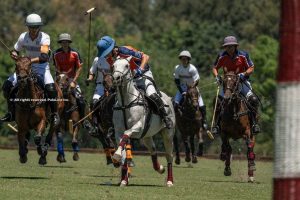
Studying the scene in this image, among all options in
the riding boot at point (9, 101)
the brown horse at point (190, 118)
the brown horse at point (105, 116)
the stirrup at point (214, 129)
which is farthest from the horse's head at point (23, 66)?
the brown horse at point (190, 118)

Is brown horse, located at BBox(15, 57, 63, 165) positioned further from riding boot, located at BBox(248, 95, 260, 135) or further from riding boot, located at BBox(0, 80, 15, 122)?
riding boot, located at BBox(248, 95, 260, 135)

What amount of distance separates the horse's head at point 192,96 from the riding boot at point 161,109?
10.4m

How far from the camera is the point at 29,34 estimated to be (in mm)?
16312

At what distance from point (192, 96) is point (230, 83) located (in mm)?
7964

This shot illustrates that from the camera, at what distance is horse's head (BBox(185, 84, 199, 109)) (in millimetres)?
25234

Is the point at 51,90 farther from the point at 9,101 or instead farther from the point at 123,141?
the point at 123,141

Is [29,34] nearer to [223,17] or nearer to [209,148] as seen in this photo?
[209,148]

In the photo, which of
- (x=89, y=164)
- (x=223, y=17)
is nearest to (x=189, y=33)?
(x=223, y=17)

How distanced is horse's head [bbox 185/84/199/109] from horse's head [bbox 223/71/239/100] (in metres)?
7.45

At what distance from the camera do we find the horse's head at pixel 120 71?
12.9 m

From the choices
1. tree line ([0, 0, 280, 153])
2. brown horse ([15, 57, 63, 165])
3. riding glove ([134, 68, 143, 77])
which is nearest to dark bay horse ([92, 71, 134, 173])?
brown horse ([15, 57, 63, 165])

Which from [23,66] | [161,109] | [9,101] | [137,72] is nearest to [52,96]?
[9,101]

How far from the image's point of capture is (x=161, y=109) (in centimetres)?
1448

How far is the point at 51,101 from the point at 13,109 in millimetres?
708
